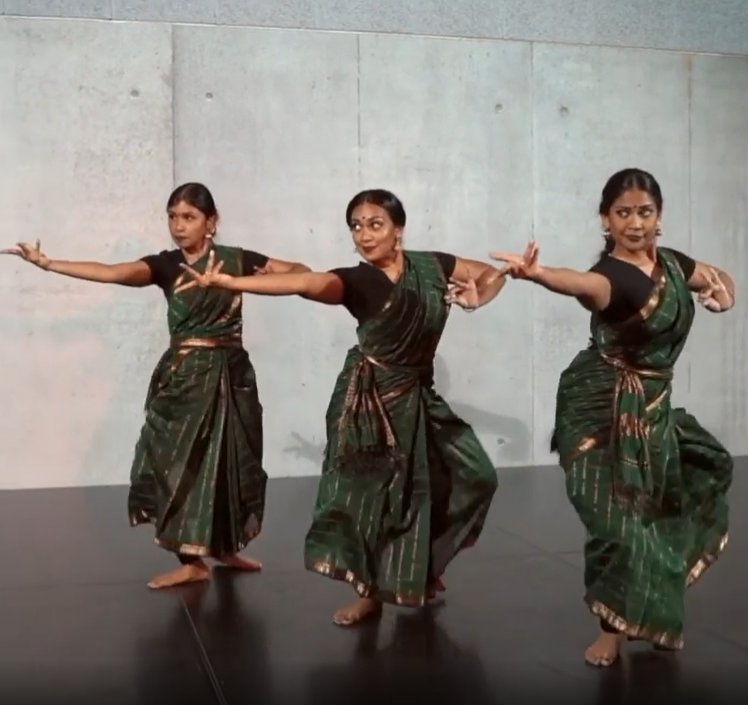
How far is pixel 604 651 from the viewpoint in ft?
8.05

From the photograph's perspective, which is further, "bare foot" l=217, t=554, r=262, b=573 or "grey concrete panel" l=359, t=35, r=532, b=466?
"grey concrete panel" l=359, t=35, r=532, b=466

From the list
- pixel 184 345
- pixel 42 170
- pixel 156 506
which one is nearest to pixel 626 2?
pixel 42 170

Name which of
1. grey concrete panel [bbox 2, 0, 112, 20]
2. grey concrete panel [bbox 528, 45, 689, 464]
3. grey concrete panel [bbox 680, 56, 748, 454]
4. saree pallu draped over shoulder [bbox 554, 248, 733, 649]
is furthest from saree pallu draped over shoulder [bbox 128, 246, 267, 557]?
grey concrete panel [bbox 680, 56, 748, 454]

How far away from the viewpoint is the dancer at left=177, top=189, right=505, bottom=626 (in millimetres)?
2781

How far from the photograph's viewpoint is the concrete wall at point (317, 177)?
200 inches

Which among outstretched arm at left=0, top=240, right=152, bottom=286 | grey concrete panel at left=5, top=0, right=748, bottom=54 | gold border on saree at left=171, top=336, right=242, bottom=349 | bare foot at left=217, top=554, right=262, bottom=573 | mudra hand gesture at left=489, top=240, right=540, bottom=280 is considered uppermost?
grey concrete panel at left=5, top=0, right=748, bottom=54

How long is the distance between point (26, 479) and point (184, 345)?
2.28m

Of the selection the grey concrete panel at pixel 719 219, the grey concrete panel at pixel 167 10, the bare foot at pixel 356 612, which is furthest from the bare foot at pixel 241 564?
the grey concrete panel at pixel 719 219

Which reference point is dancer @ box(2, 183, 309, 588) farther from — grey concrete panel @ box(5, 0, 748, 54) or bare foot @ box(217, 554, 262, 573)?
grey concrete panel @ box(5, 0, 748, 54)

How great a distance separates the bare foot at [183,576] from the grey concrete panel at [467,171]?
2496mm

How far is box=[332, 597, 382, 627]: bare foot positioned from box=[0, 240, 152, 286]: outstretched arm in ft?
4.29

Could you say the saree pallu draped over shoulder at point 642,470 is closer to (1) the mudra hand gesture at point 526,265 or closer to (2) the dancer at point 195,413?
(1) the mudra hand gesture at point 526,265

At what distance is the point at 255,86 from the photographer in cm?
525

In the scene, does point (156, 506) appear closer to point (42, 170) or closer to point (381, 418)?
point (381, 418)
